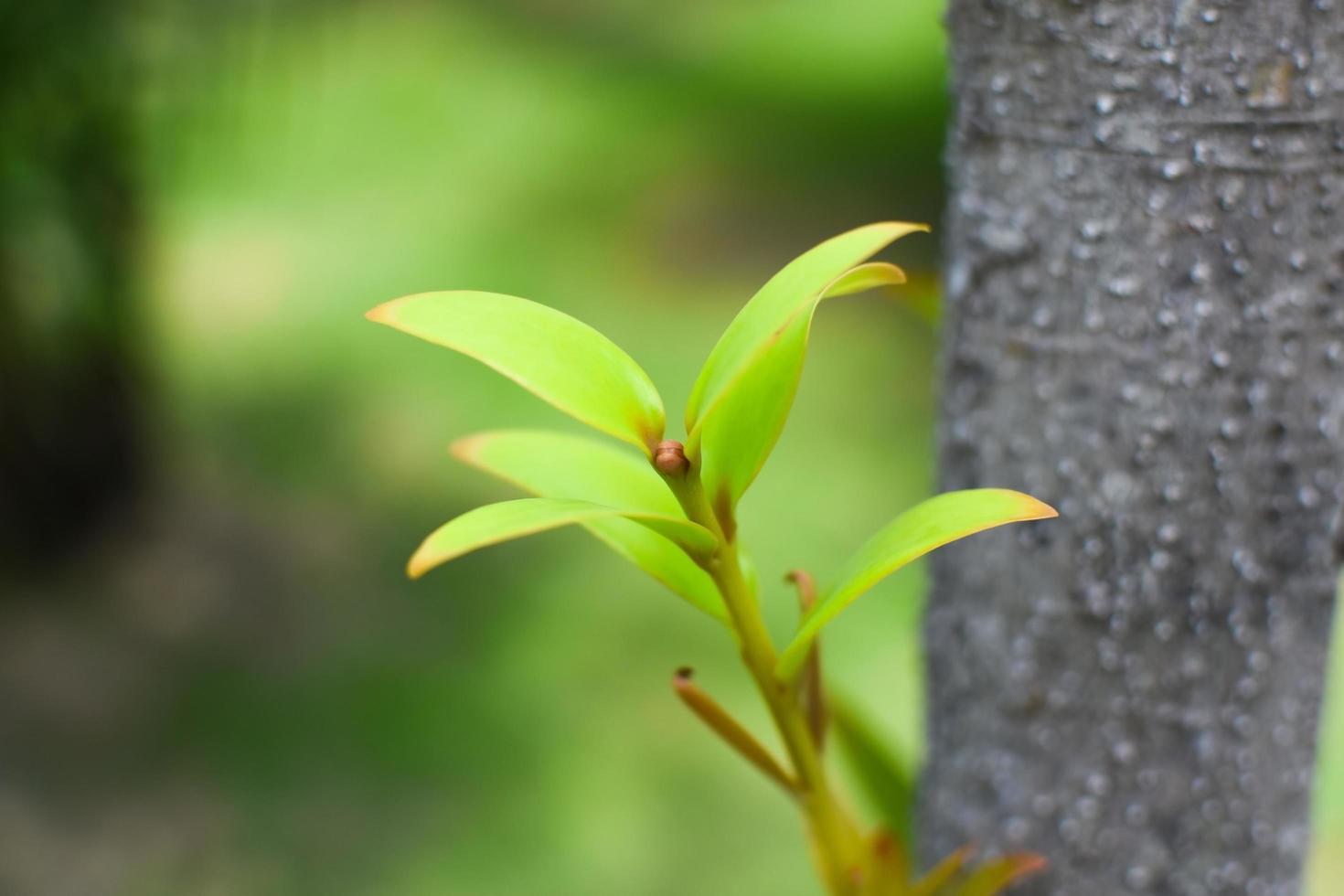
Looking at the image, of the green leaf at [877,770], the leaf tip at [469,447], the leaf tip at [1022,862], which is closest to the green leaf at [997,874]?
the leaf tip at [1022,862]

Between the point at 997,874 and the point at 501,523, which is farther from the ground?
the point at 501,523

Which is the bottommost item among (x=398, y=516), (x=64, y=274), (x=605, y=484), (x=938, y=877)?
(x=398, y=516)

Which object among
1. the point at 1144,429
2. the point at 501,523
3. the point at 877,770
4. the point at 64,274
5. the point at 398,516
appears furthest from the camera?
the point at 398,516

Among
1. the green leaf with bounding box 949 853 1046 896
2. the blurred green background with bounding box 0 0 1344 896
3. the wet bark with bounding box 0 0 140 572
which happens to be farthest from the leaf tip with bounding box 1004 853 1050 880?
the wet bark with bounding box 0 0 140 572

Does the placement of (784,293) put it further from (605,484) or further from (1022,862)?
(1022,862)

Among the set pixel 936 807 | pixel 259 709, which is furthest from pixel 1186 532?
pixel 259 709

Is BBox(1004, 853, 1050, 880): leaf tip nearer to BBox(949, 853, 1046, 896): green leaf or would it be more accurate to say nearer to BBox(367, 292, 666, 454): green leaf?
BBox(949, 853, 1046, 896): green leaf

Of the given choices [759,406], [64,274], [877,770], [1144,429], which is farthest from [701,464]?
[64,274]
